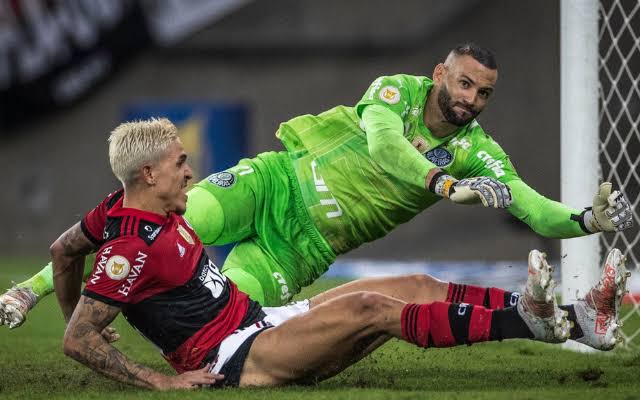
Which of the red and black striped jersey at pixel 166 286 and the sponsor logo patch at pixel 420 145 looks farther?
the sponsor logo patch at pixel 420 145

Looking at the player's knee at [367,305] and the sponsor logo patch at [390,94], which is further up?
the sponsor logo patch at [390,94]

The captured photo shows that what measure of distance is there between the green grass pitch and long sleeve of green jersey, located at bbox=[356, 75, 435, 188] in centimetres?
100

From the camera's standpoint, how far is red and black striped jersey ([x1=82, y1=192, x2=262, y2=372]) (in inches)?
197

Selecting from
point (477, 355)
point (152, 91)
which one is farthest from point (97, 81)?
point (477, 355)

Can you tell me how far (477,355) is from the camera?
6.84m

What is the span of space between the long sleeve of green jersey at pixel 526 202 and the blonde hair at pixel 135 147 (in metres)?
1.75

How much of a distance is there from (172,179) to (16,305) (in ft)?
3.95

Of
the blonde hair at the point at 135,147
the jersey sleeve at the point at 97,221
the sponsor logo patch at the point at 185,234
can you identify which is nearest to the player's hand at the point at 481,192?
the sponsor logo patch at the point at 185,234

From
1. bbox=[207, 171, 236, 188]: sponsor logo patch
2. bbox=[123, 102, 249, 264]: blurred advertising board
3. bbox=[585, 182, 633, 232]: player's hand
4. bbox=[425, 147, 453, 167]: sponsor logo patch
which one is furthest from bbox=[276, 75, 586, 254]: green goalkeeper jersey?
bbox=[123, 102, 249, 264]: blurred advertising board

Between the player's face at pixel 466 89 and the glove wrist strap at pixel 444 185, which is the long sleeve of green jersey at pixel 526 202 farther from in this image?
the glove wrist strap at pixel 444 185

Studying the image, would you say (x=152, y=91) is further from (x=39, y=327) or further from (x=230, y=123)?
(x=39, y=327)

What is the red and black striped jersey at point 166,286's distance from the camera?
16.4 ft

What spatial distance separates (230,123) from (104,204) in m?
7.57

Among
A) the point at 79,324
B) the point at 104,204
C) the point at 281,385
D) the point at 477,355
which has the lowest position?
the point at 477,355
